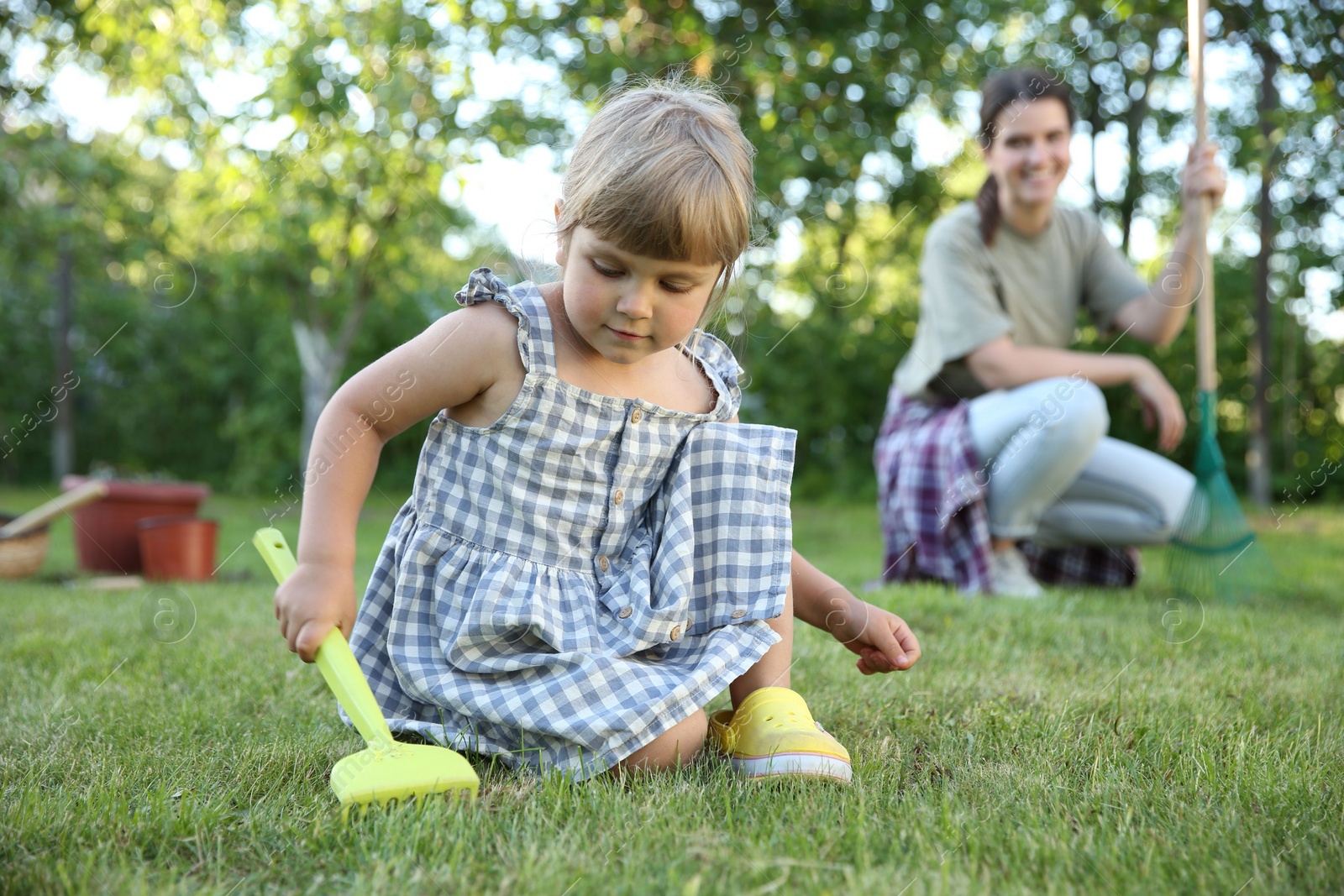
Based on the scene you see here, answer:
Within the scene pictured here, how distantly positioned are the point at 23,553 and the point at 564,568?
10.2 feet

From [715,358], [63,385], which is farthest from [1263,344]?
[63,385]

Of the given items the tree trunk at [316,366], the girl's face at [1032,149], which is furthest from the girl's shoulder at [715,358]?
the tree trunk at [316,366]

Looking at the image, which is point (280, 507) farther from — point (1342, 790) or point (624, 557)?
point (1342, 790)

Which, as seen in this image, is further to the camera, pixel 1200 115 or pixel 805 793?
pixel 1200 115

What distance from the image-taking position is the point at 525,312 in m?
1.48

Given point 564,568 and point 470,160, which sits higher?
point 470,160

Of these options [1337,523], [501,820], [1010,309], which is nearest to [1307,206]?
[1337,523]

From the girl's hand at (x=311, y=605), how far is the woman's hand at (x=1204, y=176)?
8.32 feet

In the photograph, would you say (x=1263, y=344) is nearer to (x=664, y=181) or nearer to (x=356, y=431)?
(x=664, y=181)

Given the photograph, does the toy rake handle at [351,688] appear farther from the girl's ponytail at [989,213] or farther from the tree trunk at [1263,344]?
the tree trunk at [1263,344]

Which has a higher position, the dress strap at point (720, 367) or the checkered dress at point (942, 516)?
the dress strap at point (720, 367)

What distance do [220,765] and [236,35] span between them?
7.02m

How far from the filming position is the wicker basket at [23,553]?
367 centimetres

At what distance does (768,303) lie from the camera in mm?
7098
